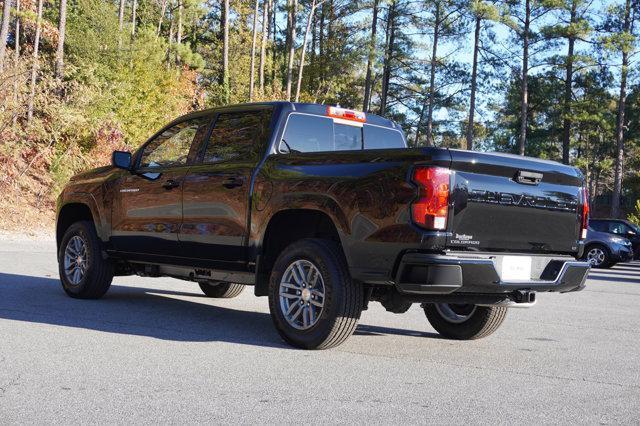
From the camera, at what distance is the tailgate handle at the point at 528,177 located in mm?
5760

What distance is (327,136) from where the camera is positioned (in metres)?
7.14

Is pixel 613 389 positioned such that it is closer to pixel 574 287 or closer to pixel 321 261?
pixel 574 287

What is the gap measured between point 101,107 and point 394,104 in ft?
110

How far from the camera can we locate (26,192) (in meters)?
24.3

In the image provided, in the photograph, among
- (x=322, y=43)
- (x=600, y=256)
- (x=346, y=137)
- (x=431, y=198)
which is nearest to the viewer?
(x=431, y=198)

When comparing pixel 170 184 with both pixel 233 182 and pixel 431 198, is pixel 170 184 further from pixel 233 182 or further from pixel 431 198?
pixel 431 198

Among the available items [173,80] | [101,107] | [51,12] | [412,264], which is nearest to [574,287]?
[412,264]

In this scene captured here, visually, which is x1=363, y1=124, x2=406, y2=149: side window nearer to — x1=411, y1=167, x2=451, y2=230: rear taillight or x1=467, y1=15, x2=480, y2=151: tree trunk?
x1=411, y1=167, x2=451, y2=230: rear taillight

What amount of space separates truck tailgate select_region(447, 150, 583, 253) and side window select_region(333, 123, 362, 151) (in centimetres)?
196

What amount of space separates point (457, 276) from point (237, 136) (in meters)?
2.77

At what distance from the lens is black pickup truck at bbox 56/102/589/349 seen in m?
5.38

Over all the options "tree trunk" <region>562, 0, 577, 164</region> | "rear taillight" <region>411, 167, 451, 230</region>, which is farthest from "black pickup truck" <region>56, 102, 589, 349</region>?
"tree trunk" <region>562, 0, 577, 164</region>

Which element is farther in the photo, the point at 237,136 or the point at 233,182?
the point at 237,136

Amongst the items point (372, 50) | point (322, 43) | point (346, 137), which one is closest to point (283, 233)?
point (346, 137)
